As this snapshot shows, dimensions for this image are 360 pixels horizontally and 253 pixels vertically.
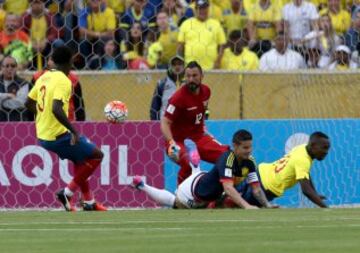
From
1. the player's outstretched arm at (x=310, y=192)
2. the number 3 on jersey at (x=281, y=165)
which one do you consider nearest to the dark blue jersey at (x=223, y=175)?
the number 3 on jersey at (x=281, y=165)

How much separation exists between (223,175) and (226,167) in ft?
0.33

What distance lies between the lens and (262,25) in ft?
63.3

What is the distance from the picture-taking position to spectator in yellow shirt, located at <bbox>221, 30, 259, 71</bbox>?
18953 mm

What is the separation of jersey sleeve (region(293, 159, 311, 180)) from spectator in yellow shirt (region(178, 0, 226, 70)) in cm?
422

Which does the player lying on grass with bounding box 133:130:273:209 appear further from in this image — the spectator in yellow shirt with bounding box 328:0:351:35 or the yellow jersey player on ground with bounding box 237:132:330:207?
the spectator in yellow shirt with bounding box 328:0:351:35

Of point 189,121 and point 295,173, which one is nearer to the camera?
point 295,173

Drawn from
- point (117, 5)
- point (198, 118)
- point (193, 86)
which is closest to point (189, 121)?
point (198, 118)

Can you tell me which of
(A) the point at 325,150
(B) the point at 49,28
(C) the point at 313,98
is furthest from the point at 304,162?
(B) the point at 49,28

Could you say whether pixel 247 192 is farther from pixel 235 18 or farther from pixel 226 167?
pixel 235 18

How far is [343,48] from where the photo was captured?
18.7m

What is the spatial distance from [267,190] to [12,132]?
3.78 meters

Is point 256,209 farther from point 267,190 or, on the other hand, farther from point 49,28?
point 49,28

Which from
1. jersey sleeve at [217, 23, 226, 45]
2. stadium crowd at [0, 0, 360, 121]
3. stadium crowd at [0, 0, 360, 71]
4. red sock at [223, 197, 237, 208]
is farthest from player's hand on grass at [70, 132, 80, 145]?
jersey sleeve at [217, 23, 226, 45]

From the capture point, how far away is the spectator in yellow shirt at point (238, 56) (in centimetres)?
1895
